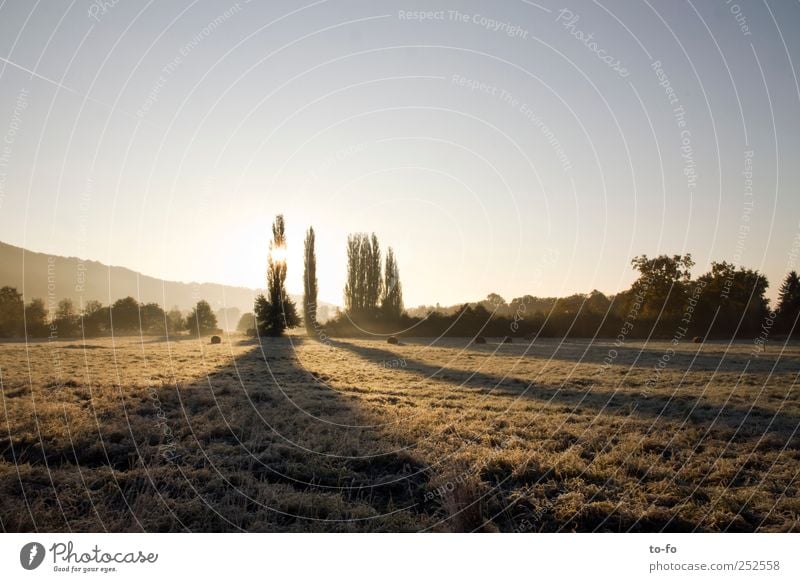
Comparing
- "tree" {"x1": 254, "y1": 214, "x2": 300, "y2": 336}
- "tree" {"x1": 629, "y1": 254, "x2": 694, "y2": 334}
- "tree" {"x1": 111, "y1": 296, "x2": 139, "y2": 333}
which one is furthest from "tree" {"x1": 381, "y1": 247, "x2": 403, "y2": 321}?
"tree" {"x1": 111, "y1": 296, "x2": 139, "y2": 333}

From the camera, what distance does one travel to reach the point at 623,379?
59.5ft

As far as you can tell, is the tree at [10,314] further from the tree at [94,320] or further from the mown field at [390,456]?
the mown field at [390,456]

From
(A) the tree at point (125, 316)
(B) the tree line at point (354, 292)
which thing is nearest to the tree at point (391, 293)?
(B) the tree line at point (354, 292)

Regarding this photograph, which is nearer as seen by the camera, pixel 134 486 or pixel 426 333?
pixel 134 486

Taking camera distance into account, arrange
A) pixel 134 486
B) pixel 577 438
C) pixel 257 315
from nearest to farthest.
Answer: pixel 134 486
pixel 577 438
pixel 257 315

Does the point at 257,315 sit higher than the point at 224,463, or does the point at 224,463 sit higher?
the point at 257,315

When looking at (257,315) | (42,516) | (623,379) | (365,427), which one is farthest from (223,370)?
(257,315)

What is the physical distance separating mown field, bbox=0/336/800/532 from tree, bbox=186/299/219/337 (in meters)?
53.1

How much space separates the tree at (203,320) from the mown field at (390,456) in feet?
174

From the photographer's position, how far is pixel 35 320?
50.3m

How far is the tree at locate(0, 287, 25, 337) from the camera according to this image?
41375 mm

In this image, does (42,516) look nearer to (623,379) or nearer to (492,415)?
(492,415)
